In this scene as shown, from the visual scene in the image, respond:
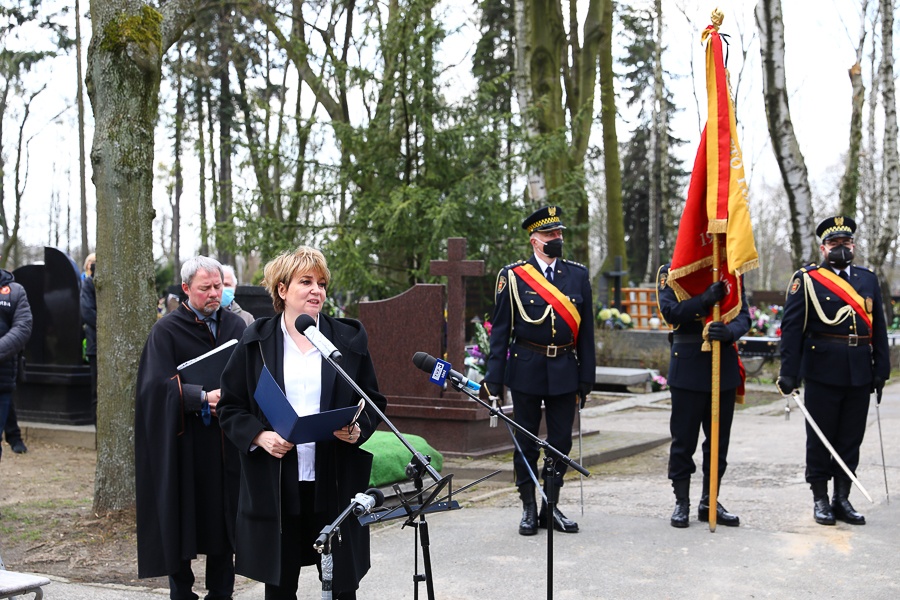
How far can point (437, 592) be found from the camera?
17.8ft

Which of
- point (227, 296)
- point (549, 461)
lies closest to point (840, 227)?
point (549, 461)

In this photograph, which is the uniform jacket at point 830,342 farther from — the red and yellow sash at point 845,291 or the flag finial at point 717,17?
the flag finial at point 717,17

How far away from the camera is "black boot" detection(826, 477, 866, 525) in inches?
270

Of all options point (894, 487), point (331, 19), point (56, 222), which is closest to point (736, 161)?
point (894, 487)

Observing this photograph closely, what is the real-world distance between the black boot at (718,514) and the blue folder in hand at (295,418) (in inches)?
152

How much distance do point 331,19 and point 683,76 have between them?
17.5 m

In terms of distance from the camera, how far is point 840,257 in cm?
695

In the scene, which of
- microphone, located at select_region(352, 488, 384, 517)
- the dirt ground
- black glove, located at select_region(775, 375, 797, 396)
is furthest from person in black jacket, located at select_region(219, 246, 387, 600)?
black glove, located at select_region(775, 375, 797, 396)

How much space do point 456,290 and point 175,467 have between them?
4.62m

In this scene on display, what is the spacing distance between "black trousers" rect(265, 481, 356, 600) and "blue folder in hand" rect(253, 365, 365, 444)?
1.03ft

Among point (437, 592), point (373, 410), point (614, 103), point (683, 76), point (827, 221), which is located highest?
point (683, 76)

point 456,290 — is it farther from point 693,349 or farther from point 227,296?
point 693,349

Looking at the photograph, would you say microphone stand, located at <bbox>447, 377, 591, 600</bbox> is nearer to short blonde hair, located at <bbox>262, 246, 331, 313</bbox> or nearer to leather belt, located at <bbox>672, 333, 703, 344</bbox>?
short blonde hair, located at <bbox>262, 246, 331, 313</bbox>

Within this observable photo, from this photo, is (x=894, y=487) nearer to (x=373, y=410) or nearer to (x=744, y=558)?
(x=744, y=558)
